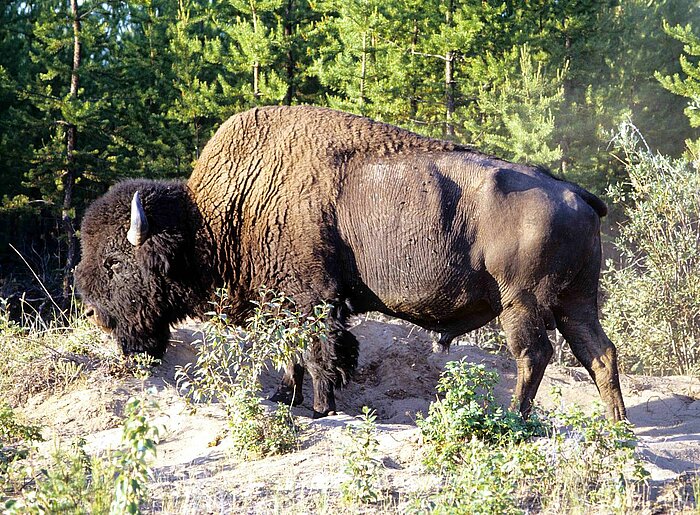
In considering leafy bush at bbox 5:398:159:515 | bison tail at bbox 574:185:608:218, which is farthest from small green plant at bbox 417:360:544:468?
bison tail at bbox 574:185:608:218

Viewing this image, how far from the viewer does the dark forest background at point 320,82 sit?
52.8ft

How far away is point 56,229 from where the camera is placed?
19.5 metres

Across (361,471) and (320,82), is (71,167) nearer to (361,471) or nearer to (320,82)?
(320,82)

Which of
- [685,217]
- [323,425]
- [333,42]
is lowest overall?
[323,425]

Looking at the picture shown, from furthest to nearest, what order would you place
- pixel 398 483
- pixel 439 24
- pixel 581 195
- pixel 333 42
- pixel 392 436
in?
pixel 333 42 → pixel 439 24 → pixel 581 195 → pixel 392 436 → pixel 398 483

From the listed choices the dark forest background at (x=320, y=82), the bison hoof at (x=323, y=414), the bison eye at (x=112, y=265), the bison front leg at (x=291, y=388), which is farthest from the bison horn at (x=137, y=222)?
the dark forest background at (x=320, y=82)

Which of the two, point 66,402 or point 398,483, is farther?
point 66,402

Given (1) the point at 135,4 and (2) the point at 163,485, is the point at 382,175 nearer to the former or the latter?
(2) the point at 163,485

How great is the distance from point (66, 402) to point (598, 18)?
14658mm

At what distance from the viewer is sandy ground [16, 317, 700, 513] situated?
5059 millimetres

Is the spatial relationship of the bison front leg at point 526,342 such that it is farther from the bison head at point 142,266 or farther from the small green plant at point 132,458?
the small green plant at point 132,458

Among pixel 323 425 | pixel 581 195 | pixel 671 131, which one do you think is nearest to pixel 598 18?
pixel 671 131

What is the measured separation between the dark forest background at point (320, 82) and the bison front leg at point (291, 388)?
833cm

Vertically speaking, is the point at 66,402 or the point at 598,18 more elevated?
the point at 598,18
